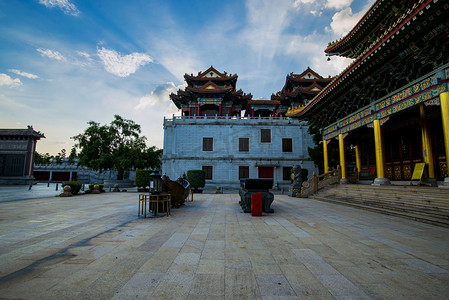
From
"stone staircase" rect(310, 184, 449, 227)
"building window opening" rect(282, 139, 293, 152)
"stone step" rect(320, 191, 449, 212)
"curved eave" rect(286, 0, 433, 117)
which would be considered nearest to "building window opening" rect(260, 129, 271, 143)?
"building window opening" rect(282, 139, 293, 152)

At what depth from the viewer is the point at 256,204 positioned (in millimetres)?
6340

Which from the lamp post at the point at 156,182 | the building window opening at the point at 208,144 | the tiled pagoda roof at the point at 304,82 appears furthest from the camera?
the tiled pagoda roof at the point at 304,82

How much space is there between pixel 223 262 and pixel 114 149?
76.5 ft

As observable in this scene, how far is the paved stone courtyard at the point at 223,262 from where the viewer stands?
6.65ft

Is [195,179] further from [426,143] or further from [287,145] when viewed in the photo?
[426,143]

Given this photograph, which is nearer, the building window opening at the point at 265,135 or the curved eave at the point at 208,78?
the building window opening at the point at 265,135

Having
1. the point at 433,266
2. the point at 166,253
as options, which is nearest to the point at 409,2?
the point at 433,266

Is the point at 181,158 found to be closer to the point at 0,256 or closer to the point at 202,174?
the point at 202,174

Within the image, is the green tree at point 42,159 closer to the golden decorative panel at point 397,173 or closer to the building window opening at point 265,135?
the building window opening at point 265,135

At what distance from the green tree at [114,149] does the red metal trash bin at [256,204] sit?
711 inches

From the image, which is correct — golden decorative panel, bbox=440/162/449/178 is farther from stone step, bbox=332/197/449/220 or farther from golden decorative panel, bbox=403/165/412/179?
stone step, bbox=332/197/449/220

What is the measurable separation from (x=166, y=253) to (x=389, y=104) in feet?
30.9

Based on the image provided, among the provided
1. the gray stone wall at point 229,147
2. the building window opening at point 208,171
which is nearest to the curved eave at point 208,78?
the gray stone wall at point 229,147

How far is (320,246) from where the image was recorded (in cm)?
344
